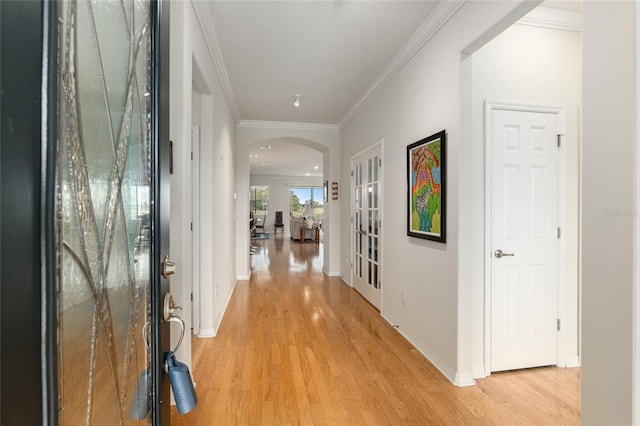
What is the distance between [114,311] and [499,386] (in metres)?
2.40

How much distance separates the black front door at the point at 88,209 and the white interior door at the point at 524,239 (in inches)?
87.7

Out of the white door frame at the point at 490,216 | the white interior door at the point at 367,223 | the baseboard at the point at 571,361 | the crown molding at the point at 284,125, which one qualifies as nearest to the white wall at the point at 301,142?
the crown molding at the point at 284,125

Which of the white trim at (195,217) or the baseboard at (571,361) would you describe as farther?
the white trim at (195,217)

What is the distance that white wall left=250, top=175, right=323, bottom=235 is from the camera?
44.0ft

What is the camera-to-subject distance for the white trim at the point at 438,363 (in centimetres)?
209

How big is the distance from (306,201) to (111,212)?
13.5m

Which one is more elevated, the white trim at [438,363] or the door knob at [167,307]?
the door knob at [167,307]

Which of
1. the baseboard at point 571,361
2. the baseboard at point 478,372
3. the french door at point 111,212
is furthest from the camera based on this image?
the baseboard at point 571,361

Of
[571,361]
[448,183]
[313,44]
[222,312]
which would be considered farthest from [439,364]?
[313,44]

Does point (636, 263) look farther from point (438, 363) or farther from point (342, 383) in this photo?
point (342, 383)

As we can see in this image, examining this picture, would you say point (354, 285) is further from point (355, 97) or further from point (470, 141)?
point (470, 141)

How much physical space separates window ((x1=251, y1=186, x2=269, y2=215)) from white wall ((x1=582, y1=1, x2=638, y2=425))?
41.5ft

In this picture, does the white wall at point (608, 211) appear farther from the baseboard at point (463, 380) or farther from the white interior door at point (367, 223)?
the white interior door at point (367, 223)

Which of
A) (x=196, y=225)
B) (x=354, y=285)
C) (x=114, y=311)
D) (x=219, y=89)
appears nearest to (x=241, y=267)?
(x=354, y=285)
